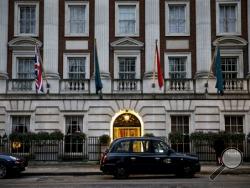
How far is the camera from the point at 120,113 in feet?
104

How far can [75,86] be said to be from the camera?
105ft

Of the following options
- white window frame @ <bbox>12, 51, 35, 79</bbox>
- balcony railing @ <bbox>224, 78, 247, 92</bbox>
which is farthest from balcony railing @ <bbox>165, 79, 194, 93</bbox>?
white window frame @ <bbox>12, 51, 35, 79</bbox>

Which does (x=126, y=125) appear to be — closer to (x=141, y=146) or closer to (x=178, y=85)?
(x=178, y=85)

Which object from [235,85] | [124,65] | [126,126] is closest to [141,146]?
[126,126]

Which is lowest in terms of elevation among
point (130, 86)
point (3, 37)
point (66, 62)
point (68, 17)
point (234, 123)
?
point (234, 123)

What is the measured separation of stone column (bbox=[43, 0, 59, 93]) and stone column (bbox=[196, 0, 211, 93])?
961cm

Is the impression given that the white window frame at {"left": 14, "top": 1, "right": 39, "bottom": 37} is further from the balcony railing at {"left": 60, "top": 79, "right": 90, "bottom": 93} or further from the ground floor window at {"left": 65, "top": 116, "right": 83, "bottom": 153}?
the ground floor window at {"left": 65, "top": 116, "right": 83, "bottom": 153}

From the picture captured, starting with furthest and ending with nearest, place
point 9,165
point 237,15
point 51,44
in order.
Result: 1. point 237,15
2. point 51,44
3. point 9,165

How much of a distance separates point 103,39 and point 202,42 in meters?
6.73

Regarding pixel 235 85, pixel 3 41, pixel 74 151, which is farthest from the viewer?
pixel 3 41

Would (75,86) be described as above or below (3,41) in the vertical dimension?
below

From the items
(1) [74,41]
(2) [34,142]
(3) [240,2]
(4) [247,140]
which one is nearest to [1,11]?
(1) [74,41]

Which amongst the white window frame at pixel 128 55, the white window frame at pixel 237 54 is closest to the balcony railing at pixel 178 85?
the white window frame at pixel 128 55

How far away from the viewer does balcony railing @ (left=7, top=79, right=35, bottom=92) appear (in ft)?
105
